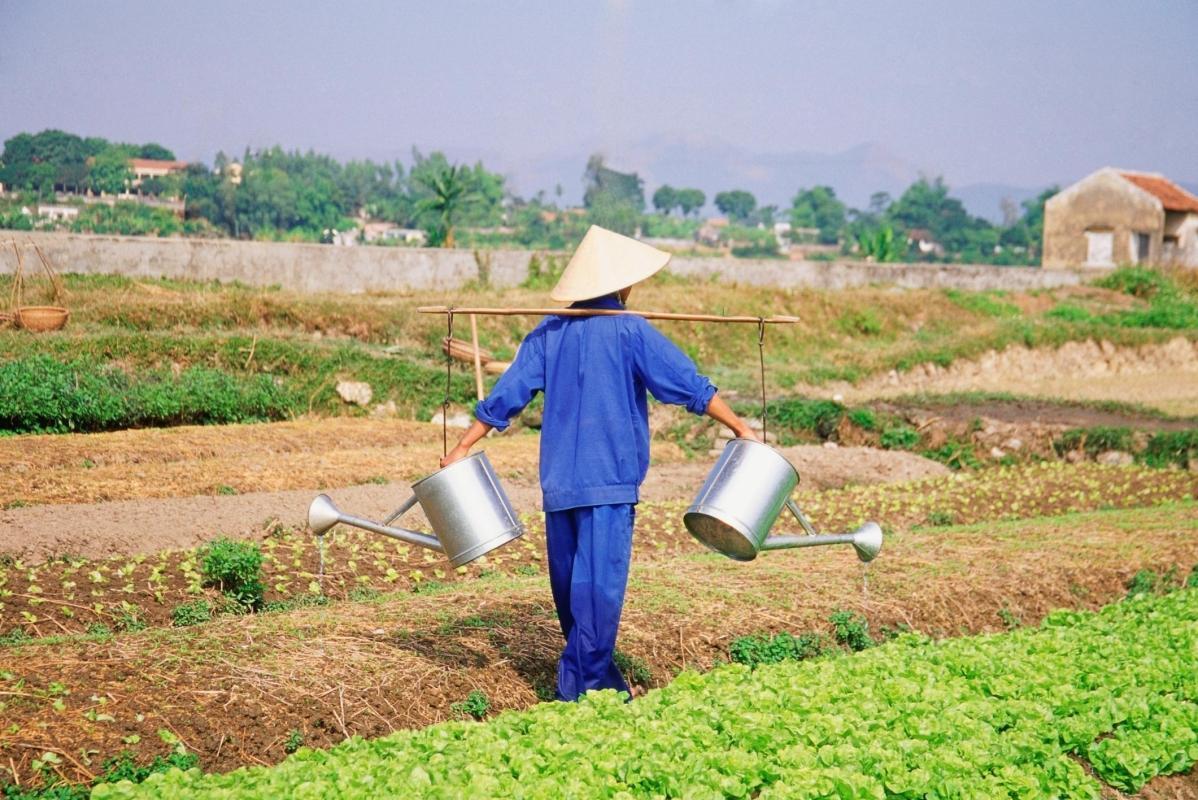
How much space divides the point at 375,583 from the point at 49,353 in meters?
8.10

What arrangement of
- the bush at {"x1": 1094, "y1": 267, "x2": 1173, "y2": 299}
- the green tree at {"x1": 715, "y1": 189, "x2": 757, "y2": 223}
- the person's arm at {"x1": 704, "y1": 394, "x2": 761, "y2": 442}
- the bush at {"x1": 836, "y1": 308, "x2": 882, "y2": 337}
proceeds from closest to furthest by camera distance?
the person's arm at {"x1": 704, "y1": 394, "x2": 761, "y2": 442}, the bush at {"x1": 836, "y1": 308, "x2": 882, "y2": 337}, the bush at {"x1": 1094, "y1": 267, "x2": 1173, "y2": 299}, the green tree at {"x1": 715, "y1": 189, "x2": 757, "y2": 223}

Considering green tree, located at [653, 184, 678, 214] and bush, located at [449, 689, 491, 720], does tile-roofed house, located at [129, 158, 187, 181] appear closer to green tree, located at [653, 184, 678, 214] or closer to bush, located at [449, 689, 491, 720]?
bush, located at [449, 689, 491, 720]

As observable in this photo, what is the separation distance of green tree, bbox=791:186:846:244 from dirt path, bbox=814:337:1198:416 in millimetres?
103093

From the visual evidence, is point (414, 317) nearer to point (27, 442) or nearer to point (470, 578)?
point (27, 442)

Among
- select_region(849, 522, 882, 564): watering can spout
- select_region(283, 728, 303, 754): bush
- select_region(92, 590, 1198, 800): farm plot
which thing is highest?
select_region(849, 522, 882, 564): watering can spout

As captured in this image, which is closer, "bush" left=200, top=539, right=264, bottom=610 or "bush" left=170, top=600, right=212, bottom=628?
"bush" left=170, top=600, right=212, bottom=628

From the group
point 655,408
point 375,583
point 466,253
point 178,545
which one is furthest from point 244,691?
point 466,253

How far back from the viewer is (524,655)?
6.07 m

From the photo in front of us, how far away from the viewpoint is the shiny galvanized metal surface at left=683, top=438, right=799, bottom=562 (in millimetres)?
5566

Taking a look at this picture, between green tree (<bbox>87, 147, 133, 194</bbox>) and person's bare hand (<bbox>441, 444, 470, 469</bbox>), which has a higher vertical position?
green tree (<bbox>87, 147, 133, 194</bbox>)

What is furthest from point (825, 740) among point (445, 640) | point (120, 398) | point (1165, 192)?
point (1165, 192)

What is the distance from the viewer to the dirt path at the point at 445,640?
5.02 meters

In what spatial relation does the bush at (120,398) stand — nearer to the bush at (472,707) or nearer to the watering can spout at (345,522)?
the watering can spout at (345,522)

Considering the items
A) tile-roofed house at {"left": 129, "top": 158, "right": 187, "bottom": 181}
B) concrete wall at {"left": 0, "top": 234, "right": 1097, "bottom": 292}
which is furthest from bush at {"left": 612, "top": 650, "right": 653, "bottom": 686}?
tile-roofed house at {"left": 129, "top": 158, "right": 187, "bottom": 181}
